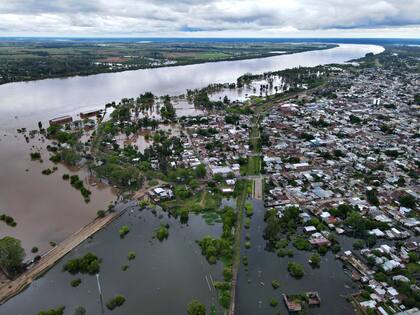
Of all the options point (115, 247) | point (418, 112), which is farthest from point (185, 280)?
point (418, 112)

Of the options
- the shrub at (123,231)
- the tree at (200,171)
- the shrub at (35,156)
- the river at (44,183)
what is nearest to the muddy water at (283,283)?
the river at (44,183)

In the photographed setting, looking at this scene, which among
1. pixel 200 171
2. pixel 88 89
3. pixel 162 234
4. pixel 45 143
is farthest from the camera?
pixel 88 89

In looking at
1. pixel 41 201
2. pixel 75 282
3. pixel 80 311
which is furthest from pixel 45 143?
pixel 80 311

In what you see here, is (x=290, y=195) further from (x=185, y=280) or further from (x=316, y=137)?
(x=316, y=137)

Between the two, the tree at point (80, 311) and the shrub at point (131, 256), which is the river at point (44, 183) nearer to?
the shrub at point (131, 256)

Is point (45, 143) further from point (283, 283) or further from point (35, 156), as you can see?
point (283, 283)

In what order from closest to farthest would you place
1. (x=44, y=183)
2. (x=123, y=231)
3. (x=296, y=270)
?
(x=296, y=270), (x=123, y=231), (x=44, y=183)
